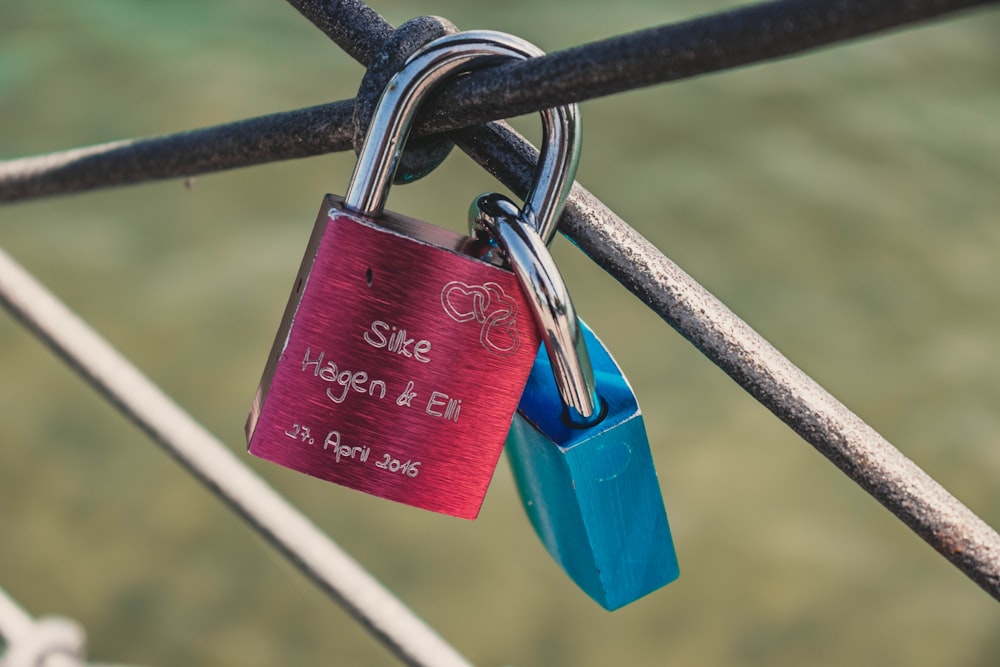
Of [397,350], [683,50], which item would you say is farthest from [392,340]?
[683,50]

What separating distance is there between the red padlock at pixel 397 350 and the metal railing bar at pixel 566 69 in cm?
4

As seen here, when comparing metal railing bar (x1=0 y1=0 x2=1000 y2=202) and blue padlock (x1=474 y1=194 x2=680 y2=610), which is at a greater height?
metal railing bar (x1=0 y1=0 x2=1000 y2=202)

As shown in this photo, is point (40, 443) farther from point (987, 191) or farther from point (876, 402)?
point (987, 191)

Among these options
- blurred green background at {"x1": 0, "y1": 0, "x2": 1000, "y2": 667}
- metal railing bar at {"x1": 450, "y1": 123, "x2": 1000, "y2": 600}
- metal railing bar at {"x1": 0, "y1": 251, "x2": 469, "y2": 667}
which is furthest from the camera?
blurred green background at {"x1": 0, "y1": 0, "x2": 1000, "y2": 667}

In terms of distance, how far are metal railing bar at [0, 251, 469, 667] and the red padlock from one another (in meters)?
0.42

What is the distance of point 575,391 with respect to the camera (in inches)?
21.5

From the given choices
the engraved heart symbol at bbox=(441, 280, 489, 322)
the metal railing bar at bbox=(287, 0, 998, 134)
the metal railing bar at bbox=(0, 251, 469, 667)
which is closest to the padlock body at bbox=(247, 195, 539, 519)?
the engraved heart symbol at bbox=(441, 280, 489, 322)

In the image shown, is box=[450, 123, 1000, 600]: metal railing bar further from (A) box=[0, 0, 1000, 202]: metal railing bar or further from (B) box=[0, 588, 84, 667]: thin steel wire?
(B) box=[0, 588, 84, 667]: thin steel wire

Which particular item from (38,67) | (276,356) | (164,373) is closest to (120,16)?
(38,67)

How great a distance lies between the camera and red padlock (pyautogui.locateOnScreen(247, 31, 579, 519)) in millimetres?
499

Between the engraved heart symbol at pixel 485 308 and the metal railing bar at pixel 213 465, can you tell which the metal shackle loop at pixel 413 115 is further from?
the metal railing bar at pixel 213 465

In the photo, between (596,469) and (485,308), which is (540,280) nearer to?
(485,308)

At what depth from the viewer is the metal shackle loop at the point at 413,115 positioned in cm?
43

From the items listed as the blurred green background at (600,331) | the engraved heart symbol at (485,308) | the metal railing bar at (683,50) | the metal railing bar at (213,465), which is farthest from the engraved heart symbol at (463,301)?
the blurred green background at (600,331)
